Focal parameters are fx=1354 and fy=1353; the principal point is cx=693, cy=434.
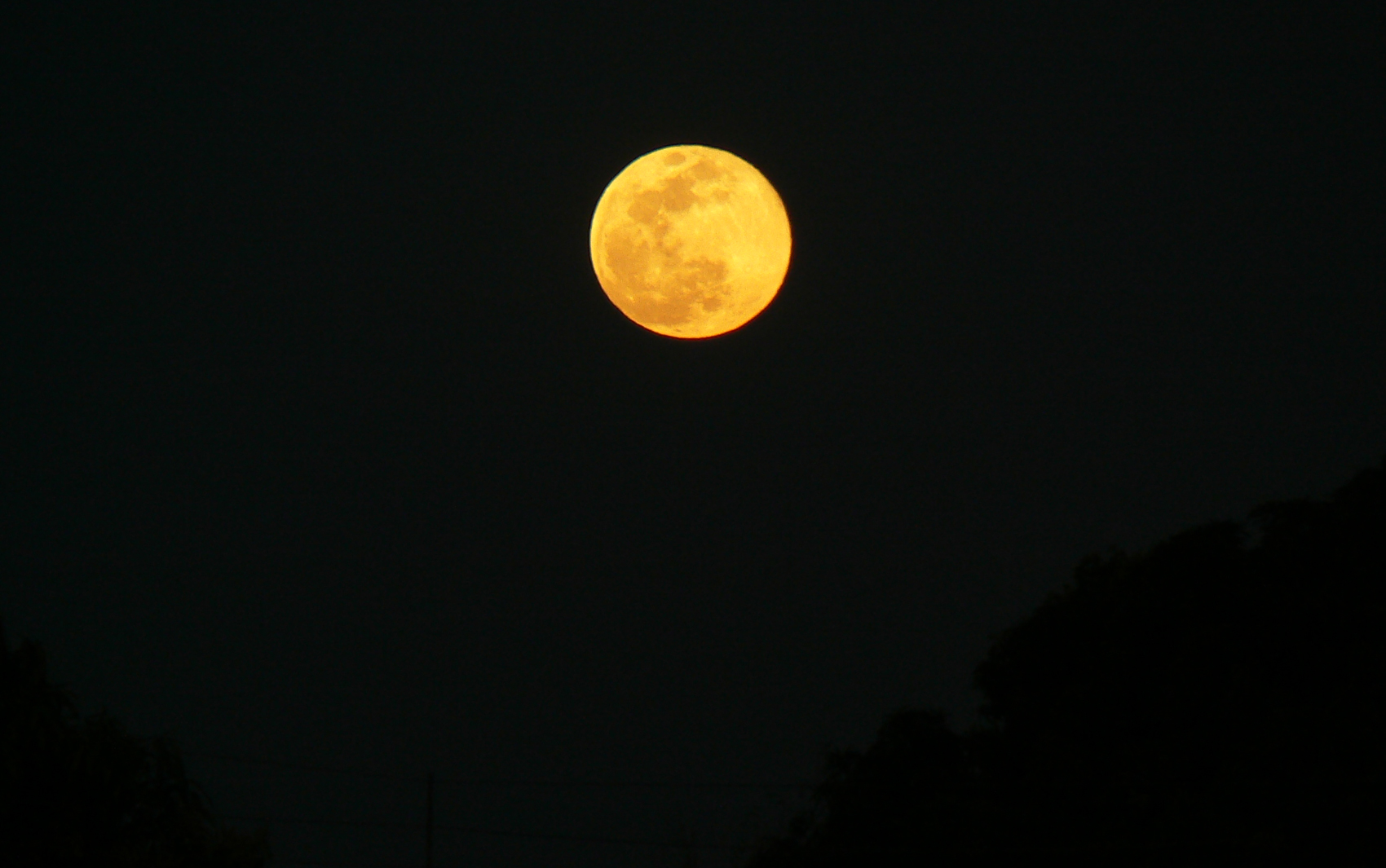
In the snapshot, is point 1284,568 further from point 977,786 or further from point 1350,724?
point 977,786

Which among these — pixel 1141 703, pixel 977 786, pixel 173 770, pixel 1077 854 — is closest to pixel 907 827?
pixel 977 786

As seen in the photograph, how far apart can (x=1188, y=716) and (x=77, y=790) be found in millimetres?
19941

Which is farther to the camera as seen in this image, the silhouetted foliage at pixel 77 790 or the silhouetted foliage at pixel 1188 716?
the silhouetted foliage at pixel 1188 716

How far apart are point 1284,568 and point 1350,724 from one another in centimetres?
329

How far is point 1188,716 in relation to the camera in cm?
2248

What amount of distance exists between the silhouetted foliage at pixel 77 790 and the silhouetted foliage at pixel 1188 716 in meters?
17.2

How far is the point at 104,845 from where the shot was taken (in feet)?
20.7

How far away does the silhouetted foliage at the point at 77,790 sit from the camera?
5.62m

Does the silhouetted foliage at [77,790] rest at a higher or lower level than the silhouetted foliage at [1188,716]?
lower

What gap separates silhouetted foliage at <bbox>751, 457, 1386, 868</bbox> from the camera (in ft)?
65.9

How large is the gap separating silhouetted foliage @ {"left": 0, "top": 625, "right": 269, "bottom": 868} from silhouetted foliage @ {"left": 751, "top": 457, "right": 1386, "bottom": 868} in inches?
676

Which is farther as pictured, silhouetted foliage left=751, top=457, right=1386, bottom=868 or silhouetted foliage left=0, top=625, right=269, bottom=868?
silhouetted foliage left=751, top=457, right=1386, bottom=868

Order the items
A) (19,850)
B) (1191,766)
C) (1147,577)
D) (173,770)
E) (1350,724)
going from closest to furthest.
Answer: (19,850) < (173,770) < (1350,724) < (1191,766) < (1147,577)

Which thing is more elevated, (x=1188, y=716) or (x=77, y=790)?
(x=1188, y=716)
